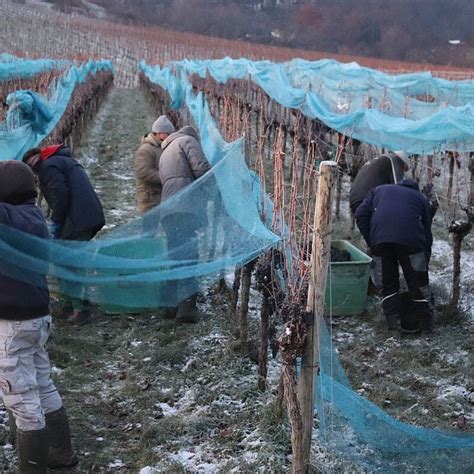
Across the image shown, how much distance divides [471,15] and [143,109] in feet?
216

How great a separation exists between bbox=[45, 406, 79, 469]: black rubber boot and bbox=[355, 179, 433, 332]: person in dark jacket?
2.79 meters

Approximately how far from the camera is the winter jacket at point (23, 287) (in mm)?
2840

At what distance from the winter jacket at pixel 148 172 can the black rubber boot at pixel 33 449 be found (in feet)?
10.4

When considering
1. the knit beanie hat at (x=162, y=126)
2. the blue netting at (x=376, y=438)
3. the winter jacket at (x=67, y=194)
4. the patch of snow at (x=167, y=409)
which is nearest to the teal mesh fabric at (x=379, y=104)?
the knit beanie hat at (x=162, y=126)

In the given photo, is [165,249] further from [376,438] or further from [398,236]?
[398,236]

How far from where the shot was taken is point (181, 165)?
5.19 meters

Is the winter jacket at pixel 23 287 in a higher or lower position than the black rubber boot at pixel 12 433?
higher

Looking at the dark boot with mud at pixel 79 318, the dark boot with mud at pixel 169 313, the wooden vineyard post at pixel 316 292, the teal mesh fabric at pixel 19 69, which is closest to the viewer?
the wooden vineyard post at pixel 316 292

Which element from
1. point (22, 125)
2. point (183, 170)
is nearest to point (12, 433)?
point (183, 170)

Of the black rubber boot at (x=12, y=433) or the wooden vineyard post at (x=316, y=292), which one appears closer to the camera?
the wooden vineyard post at (x=316, y=292)

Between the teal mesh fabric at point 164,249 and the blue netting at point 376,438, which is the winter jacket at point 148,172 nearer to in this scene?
the teal mesh fabric at point 164,249

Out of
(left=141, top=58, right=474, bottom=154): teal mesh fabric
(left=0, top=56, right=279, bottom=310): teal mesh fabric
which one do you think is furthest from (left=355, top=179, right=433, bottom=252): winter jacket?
(left=141, top=58, right=474, bottom=154): teal mesh fabric

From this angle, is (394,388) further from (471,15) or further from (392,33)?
(471,15)

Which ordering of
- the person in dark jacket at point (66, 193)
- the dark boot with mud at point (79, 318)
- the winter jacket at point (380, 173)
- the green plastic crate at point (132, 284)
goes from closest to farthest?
1. the green plastic crate at point (132, 284)
2. the person in dark jacket at point (66, 193)
3. the dark boot with mud at point (79, 318)
4. the winter jacket at point (380, 173)
